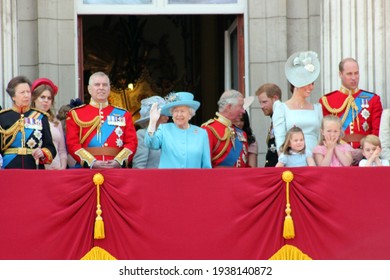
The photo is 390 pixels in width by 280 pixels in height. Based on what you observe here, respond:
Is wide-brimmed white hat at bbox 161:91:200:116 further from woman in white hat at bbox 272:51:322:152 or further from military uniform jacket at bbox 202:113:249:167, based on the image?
woman in white hat at bbox 272:51:322:152

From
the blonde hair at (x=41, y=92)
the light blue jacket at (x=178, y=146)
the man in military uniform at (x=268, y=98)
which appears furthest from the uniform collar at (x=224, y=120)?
the blonde hair at (x=41, y=92)

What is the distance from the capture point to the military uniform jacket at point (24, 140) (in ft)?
46.2

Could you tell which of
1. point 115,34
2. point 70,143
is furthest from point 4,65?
point 115,34

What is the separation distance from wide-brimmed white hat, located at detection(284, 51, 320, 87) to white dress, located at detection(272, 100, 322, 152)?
30cm

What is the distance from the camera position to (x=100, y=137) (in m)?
14.4

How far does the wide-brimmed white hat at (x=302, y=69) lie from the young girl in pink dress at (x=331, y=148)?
614 mm

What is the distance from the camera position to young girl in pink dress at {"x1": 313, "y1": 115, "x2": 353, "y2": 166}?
46.4ft

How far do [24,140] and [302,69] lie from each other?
2.86m

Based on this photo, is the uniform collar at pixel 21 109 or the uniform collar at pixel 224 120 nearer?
the uniform collar at pixel 21 109

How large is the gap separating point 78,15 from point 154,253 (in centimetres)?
389

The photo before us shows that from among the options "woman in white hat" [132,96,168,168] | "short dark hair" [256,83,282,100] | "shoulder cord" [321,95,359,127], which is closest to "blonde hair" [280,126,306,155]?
"shoulder cord" [321,95,359,127]

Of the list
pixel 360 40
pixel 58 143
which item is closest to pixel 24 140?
pixel 58 143

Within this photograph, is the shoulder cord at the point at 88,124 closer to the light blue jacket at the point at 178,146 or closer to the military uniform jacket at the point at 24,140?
the military uniform jacket at the point at 24,140

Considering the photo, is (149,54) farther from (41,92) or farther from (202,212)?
(202,212)
